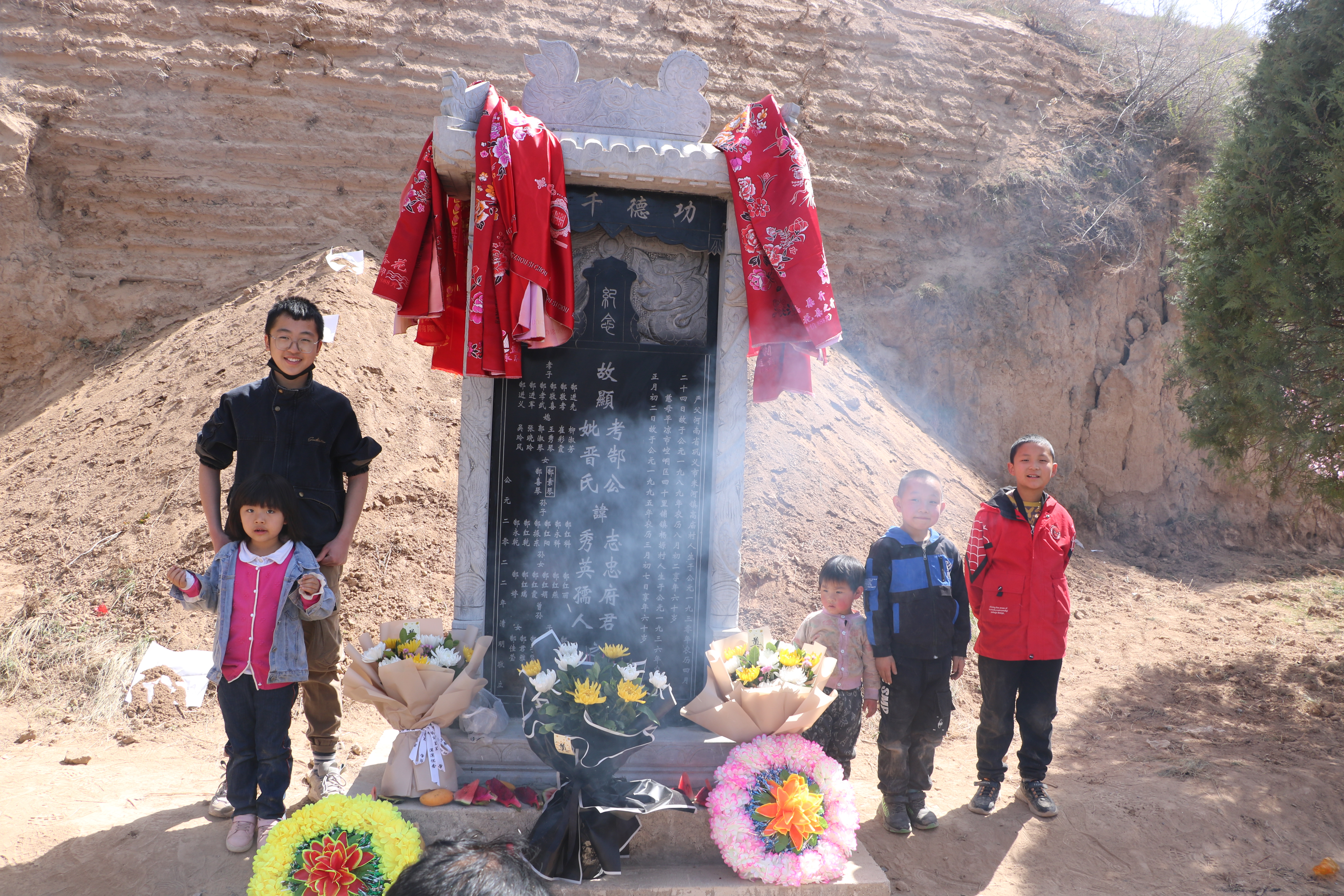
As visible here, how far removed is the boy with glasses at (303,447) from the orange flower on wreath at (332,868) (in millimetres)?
909

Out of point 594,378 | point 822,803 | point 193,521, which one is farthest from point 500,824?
point 193,521

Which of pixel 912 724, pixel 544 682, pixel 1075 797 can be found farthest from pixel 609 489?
pixel 1075 797

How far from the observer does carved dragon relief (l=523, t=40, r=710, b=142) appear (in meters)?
3.63

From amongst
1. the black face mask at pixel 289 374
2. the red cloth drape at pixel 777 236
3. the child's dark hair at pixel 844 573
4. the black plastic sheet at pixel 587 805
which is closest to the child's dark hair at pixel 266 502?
the black face mask at pixel 289 374

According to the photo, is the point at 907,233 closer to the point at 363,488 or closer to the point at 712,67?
the point at 712,67

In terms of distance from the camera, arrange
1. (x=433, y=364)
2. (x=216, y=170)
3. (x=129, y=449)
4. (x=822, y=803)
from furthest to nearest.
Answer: (x=216, y=170), (x=129, y=449), (x=433, y=364), (x=822, y=803)

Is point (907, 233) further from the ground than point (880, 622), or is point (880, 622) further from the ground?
point (907, 233)

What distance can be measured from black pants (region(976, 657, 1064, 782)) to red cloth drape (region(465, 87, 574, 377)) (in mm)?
2470

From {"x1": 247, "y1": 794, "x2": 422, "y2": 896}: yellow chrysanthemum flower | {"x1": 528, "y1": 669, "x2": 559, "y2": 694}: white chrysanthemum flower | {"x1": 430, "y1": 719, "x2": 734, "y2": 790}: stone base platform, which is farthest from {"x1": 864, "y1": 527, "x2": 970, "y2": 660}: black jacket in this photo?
{"x1": 247, "y1": 794, "x2": 422, "y2": 896}: yellow chrysanthemum flower

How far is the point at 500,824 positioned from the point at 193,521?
3900 mm

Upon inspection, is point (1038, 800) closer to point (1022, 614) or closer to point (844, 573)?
point (1022, 614)

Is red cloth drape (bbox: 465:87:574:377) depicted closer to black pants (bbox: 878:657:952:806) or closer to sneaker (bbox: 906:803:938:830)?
black pants (bbox: 878:657:952:806)

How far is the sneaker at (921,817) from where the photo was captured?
356 centimetres

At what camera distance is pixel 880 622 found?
3.42 meters
